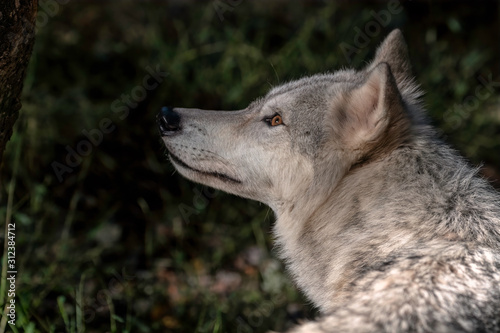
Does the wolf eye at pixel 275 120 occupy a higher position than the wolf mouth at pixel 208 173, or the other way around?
the wolf eye at pixel 275 120

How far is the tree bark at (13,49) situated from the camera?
312 centimetres

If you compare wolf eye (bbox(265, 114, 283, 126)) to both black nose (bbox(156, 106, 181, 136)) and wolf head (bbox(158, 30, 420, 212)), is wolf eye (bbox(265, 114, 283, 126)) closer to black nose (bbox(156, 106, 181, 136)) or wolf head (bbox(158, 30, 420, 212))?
wolf head (bbox(158, 30, 420, 212))

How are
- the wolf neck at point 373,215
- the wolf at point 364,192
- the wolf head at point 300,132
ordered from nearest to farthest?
the wolf at point 364,192 → the wolf neck at point 373,215 → the wolf head at point 300,132

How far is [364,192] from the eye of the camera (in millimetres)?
3318

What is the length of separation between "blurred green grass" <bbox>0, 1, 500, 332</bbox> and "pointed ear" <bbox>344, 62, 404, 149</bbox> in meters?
1.06

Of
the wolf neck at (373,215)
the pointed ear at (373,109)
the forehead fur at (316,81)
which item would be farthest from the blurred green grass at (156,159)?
the pointed ear at (373,109)

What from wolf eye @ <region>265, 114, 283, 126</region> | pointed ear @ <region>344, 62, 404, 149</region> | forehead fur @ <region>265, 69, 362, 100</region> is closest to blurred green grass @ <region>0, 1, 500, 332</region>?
forehead fur @ <region>265, 69, 362, 100</region>

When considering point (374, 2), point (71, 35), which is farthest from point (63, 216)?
point (374, 2)

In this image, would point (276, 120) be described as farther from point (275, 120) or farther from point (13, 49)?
point (13, 49)

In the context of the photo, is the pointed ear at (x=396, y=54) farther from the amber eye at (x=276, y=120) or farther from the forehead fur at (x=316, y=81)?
the amber eye at (x=276, y=120)

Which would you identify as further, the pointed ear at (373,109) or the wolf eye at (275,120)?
the wolf eye at (275,120)

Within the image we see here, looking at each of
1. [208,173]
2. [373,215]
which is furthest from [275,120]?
[373,215]

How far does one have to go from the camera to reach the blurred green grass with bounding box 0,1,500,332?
15.7 ft

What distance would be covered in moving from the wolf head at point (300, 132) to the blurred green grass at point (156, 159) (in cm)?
93
